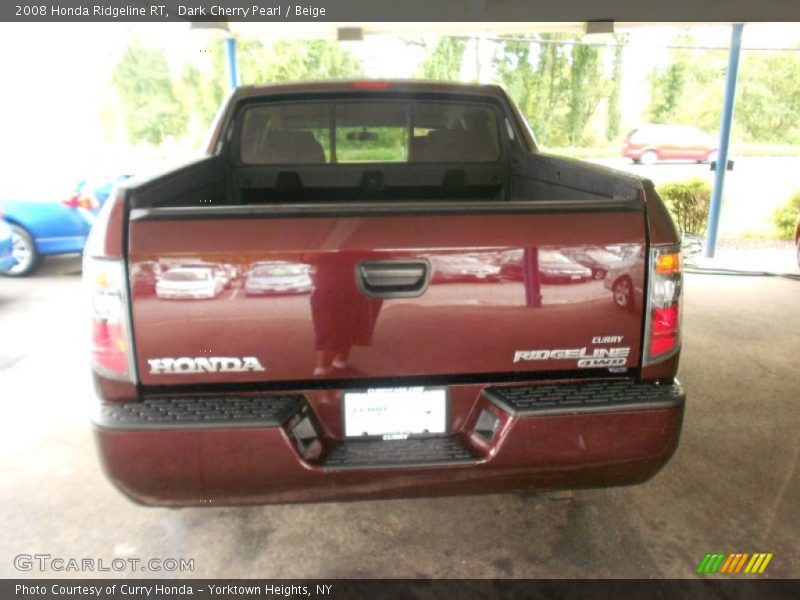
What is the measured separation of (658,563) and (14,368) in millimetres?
4538

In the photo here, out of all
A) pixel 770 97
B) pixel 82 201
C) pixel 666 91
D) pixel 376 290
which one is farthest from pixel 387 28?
pixel 770 97

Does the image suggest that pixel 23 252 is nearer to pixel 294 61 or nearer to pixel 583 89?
pixel 294 61

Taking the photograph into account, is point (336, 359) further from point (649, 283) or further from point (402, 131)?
point (402, 131)

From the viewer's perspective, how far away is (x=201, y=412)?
190cm

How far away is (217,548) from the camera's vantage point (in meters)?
2.55

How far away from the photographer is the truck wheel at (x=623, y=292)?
6.34ft

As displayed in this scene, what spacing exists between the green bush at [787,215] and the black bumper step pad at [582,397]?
10.7m

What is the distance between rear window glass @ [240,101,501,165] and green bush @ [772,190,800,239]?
9399 mm

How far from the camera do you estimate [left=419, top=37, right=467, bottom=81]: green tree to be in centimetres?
1310

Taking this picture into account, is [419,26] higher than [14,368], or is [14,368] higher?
[419,26]

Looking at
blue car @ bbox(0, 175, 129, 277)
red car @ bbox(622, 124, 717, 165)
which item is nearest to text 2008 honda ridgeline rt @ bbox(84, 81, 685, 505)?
blue car @ bbox(0, 175, 129, 277)

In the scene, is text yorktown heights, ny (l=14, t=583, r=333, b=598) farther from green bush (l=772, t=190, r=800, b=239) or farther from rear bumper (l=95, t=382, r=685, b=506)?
green bush (l=772, t=190, r=800, b=239)

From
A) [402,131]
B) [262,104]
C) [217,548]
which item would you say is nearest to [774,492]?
[217,548]

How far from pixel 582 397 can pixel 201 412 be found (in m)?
1.22
